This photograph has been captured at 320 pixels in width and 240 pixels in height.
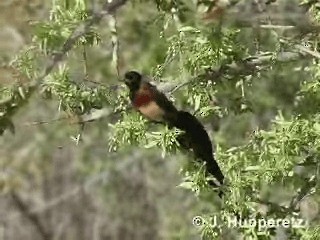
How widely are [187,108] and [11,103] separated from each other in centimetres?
32

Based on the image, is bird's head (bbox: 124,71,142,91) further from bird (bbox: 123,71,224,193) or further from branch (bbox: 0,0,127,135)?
branch (bbox: 0,0,127,135)

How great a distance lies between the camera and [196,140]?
1.51 metres

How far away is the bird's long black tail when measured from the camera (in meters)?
1.50

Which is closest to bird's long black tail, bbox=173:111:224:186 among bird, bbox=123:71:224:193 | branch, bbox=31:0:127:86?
bird, bbox=123:71:224:193

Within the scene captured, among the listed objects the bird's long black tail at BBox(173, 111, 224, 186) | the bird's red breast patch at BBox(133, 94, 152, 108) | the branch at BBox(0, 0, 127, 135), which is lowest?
the bird's long black tail at BBox(173, 111, 224, 186)

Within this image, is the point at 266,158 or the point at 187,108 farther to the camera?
the point at 187,108

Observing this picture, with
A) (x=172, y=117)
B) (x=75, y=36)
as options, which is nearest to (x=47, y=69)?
(x=75, y=36)

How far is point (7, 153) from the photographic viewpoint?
4094 mm

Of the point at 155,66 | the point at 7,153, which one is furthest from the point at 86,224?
the point at 155,66

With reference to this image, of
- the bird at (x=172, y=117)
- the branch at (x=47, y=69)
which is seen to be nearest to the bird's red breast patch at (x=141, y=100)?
the bird at (x=172, y=117)

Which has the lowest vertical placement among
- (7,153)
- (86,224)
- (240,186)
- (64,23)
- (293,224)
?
(86,224)

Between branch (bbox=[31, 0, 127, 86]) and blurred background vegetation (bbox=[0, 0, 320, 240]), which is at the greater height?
branch (bbox=[31, 0, 127, 86])

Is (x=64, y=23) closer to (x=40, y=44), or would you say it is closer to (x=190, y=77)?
(x=40, y=44)

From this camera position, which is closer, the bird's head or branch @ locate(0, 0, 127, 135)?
branch @ locate(0, 0, 127, 135)
